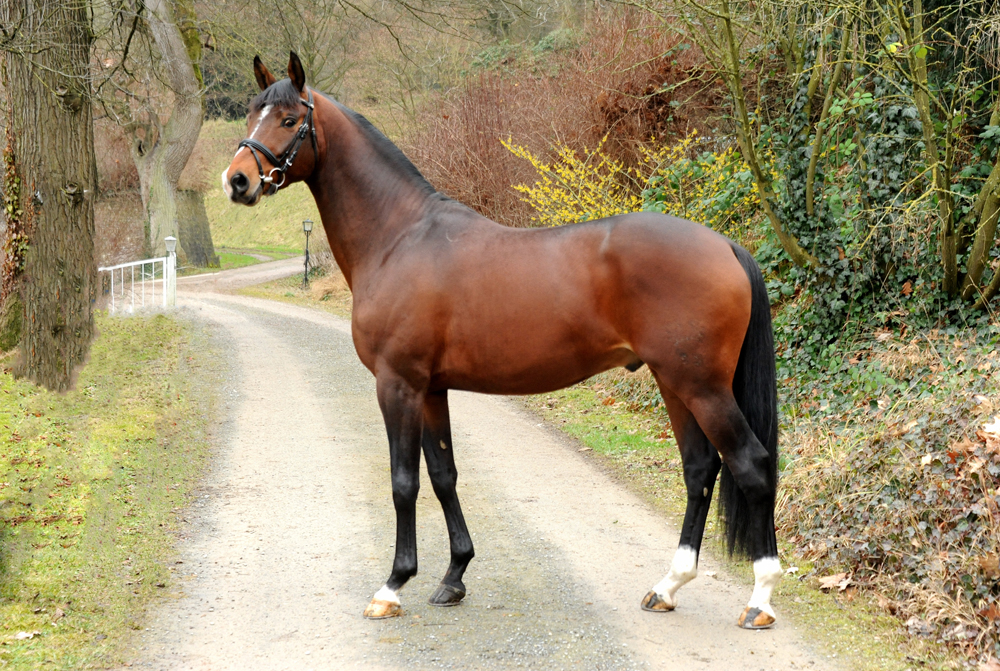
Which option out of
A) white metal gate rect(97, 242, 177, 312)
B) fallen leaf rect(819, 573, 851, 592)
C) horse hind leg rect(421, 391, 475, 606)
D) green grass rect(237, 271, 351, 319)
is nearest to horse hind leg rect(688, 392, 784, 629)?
fallen leaf rect(819, 573, 851, 592)

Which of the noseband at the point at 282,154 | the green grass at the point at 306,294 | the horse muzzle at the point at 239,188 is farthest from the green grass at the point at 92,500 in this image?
the green grass at the point at 306,294

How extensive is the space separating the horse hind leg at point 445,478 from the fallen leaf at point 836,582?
1948mm

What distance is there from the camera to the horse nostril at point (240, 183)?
4.21m

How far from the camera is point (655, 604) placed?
437cm

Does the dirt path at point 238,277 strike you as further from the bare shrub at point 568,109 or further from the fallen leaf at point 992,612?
the fallen leaf at point 992,612

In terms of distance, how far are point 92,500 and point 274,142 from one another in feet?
10.6

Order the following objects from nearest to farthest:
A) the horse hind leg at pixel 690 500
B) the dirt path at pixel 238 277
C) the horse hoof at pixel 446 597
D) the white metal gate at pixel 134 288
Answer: the horse hind leg at pixel 690 500 → the horse hoof at pixel 446 597 → the white metal gate at pixel 134 288 → the dirt path at pixel 238 277

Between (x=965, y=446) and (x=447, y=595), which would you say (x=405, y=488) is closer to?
(x=447, y=595)

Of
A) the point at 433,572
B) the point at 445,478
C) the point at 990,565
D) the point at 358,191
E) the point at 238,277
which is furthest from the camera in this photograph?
the point at 238,277

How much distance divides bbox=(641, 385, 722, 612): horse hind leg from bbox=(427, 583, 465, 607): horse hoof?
38.6 inches

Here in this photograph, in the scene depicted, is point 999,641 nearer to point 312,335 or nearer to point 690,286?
point 690,286

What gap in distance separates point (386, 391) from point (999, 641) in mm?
2980

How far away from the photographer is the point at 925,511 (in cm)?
446

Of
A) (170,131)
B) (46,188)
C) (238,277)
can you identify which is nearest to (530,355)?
(46,188)
